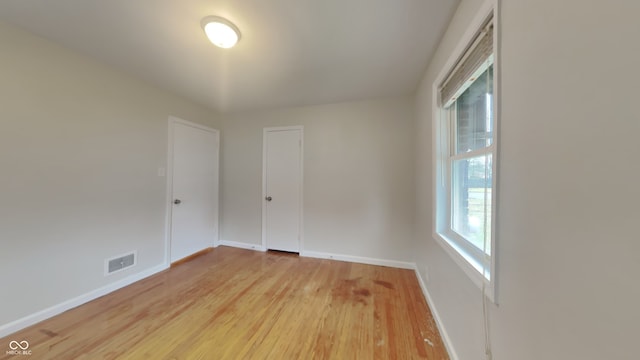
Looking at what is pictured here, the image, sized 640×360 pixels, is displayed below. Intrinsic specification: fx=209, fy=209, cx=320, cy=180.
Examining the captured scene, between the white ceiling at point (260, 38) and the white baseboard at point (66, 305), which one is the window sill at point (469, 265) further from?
the white baseboard at point (66, 305)

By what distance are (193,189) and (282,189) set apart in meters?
1.33

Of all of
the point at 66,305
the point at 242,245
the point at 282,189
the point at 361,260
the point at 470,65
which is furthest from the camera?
the point at 242,245

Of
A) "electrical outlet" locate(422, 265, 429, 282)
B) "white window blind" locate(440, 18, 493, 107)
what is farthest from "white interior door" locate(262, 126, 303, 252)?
"white window blind" locate(440, 18, 493, 107)

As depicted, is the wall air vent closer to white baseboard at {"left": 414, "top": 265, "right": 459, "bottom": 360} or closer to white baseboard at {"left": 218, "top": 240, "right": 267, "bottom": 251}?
white baseboard at {"left": 218, "top": 240, "right": 267, "bottom": 251}

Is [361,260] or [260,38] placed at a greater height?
[260,38]

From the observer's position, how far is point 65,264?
1889mm

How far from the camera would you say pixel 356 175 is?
2996 millimetres

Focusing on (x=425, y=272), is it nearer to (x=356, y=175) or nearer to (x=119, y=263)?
(x=356, y=175)

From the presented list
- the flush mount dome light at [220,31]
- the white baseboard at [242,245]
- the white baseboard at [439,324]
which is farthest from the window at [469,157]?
the white baseboard at [242,245]

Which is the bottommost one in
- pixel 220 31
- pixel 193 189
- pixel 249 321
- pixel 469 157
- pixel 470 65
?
pixel 249 321

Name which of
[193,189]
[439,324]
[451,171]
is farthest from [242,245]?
[451,171]

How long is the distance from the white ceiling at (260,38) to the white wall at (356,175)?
1.63ft

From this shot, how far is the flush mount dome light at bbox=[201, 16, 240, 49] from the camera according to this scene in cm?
152

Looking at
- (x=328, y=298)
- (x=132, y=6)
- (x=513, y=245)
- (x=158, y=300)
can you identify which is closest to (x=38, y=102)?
(x=132, y=6)
